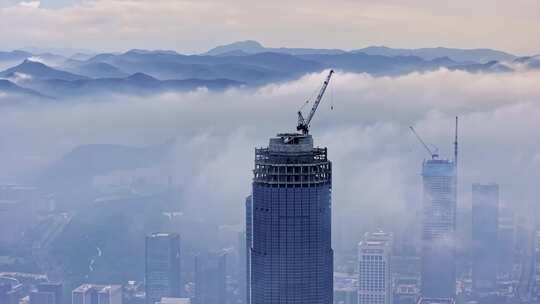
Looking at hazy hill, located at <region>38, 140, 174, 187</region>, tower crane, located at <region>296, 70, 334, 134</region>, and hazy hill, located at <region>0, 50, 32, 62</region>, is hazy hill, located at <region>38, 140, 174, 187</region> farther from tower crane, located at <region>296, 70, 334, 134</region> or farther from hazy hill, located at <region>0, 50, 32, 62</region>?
tower crane, located at <region>296, 70, 334, 134</region>

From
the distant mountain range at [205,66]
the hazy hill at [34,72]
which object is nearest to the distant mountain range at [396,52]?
the distant mountain range at [205,66]

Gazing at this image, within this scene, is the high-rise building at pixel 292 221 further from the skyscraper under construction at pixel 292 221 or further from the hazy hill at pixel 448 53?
the hazy hill at pixel 448 53

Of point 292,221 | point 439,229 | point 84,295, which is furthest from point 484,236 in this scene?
point 292,221

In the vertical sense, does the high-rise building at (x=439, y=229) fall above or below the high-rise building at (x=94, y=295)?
above

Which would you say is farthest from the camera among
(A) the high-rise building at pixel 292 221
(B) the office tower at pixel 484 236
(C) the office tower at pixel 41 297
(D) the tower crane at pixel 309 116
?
(B) the office tower at pixel 484 236

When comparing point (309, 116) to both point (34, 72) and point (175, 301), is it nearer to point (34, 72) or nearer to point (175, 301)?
point (34, 72)

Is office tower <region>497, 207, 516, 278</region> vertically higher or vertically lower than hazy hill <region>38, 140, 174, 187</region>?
lower

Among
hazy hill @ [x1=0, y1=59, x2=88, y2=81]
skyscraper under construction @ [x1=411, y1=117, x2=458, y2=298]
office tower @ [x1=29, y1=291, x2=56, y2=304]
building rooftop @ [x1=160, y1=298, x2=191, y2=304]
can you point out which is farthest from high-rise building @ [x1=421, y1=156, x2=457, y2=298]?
hazy hill @ [x1=0, y1=59, x2=88, y2=81]
